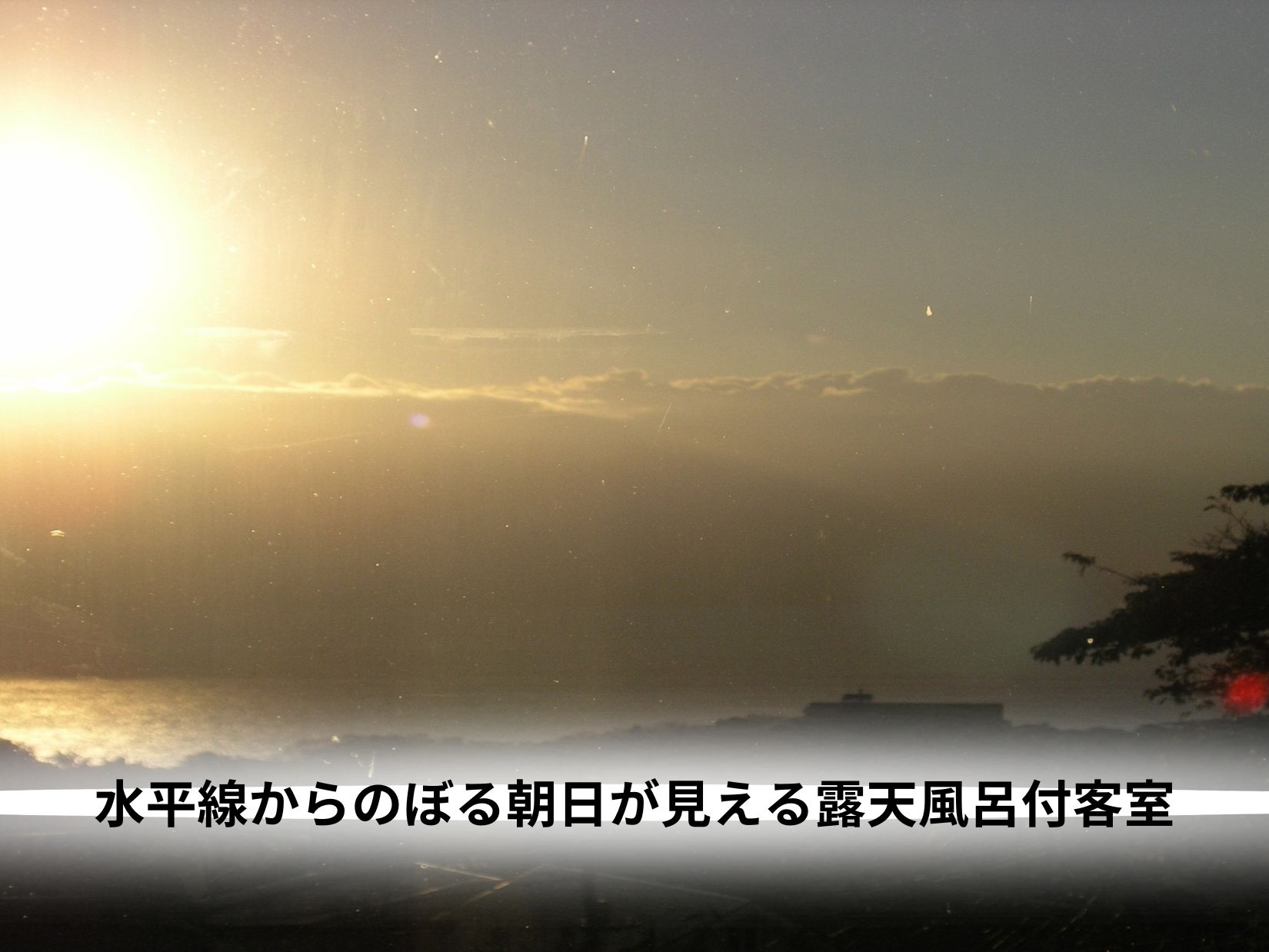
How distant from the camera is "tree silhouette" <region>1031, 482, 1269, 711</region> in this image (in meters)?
2.32

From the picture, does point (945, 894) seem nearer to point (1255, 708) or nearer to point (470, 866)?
point (1255, 708)

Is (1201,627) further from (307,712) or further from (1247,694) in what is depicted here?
(307,712)

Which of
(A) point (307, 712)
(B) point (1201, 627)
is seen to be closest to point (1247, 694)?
(B) point (1201, 627)

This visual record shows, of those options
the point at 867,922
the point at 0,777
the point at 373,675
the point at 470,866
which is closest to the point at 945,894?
the point at 867,922

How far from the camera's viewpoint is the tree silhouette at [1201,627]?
2.32 metres

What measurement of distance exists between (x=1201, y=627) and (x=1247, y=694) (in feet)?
0.44

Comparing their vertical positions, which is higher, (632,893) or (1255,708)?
(1255,708)

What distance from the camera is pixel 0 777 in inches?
91.4

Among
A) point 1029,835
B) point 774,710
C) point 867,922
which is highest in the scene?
point 774,710

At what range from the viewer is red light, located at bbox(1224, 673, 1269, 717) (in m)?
2.34

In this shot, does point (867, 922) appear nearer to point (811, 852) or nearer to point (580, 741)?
point (811, 852)

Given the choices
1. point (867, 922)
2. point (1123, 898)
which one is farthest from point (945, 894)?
point (1123, 898)

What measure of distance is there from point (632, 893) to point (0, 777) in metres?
1.04

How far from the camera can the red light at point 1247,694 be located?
234 cm
